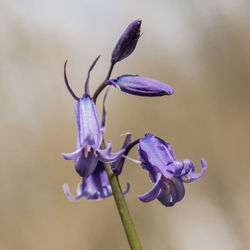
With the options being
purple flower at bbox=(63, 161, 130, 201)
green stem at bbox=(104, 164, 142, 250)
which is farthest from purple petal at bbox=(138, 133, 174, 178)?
purple flower at bbox=(63, 161, 130, 201)

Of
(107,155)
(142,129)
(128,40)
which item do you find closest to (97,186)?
(107,155)

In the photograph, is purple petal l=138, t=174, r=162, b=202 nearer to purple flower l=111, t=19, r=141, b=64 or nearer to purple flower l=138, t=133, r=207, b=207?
purple flower l=138, t=133, r=207, b=207

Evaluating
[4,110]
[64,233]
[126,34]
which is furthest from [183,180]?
[4,110]

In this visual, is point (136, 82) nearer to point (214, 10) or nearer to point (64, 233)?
point (64, 233)

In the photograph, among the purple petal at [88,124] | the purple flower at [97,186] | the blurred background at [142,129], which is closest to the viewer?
the purple petal at [88,124]

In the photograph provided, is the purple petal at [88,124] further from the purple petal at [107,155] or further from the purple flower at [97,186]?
the purple flower at [97,186]

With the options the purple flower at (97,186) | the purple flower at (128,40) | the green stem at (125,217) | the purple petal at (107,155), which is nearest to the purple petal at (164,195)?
the green stem at (125,217)

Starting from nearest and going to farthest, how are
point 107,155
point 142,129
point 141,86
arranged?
point 107,155, point 141,86, point 142,129

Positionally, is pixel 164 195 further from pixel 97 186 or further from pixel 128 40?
pixel 128 40
